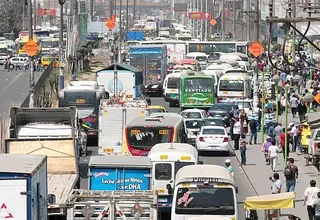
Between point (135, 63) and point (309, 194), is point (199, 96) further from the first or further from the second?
point (309, 194)

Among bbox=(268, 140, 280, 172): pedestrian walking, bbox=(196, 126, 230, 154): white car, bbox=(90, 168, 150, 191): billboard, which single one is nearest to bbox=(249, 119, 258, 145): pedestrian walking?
A: bbox=(196, 126, 230, 154): white car

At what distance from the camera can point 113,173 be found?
966 inches

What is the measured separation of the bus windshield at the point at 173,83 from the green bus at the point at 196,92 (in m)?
4.93

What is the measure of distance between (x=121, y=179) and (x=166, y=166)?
7.11ft

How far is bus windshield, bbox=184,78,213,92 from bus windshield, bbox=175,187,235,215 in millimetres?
33716

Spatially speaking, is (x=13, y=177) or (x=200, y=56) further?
(x=200, y=56)

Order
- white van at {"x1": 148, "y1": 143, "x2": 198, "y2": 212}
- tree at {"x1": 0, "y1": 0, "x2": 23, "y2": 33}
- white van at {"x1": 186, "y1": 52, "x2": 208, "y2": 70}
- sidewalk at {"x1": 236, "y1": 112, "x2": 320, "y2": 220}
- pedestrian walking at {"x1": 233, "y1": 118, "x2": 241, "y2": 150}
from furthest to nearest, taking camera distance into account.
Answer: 1. tree at {"x1": 0, "y1": 0, "x2": 23, "y2": 33}
2. white van at {"x1": 186, "y1": 52, "x2": 208, "y2": 70}
3. pedestrian walking at {"x1": 233, "y1": 118, "x2": 241, "y2": 150}
4. sidewalk at {"x1": 236, "y1": 112, "x2": 320, "y2": 220}
5. white van at {"x1": 148, "y1": 143, "x2": 198, "y2": 212}

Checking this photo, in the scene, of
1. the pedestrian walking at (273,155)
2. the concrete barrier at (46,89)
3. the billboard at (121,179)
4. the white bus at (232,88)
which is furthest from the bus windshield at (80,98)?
the billboard at (121,179)

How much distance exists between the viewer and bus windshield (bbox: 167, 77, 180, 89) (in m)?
61.0

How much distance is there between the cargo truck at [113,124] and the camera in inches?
1449

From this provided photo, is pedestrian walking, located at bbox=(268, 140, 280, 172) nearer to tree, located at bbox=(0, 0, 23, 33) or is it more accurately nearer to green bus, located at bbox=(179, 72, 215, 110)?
green bus, located at bbox=(179, 72, 215, 110)

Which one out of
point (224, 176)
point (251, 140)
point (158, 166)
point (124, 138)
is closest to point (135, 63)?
point (251, 140)

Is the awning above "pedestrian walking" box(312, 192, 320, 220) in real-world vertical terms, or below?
above

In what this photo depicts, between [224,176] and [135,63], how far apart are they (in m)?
43.1
